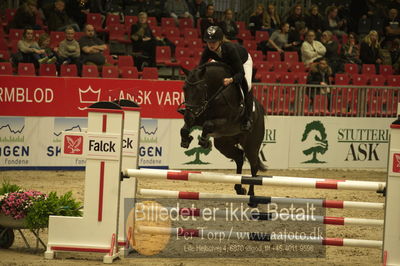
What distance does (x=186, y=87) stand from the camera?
7934mm

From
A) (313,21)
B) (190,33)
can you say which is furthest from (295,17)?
(190,33)

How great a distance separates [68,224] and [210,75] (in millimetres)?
2412

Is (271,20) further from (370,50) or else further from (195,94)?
(195,94)

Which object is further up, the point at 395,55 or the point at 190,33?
the point at 190,33

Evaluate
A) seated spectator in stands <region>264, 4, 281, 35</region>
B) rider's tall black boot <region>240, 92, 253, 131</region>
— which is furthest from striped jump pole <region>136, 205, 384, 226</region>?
seated spectator in stands <region>264, 4, 281, 35</region>

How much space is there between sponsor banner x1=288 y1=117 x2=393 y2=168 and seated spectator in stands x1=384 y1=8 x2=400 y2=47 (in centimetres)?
557

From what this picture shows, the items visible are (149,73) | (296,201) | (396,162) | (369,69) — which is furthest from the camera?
(369,69)

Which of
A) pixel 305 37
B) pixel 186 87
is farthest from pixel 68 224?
pixel 305 37

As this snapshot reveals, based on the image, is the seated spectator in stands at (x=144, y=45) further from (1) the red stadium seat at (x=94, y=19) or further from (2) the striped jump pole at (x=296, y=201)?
(2) the striped jump pole at (x=296, y=201)

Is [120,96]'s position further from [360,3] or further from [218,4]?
[360,3]

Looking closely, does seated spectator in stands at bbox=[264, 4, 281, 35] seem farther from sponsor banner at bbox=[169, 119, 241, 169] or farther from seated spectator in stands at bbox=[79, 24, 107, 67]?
sponsor banner at bbox=[169, 119, 241, 169]

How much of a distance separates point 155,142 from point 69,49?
8.58 ft

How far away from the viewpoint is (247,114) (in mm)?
8695

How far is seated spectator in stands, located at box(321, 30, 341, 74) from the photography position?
17.3 meters
